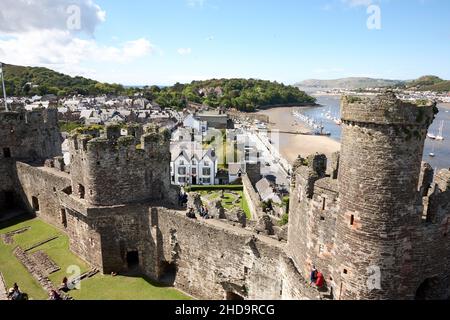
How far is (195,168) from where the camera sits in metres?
46.2

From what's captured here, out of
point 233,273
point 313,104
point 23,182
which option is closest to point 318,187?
point 233,273

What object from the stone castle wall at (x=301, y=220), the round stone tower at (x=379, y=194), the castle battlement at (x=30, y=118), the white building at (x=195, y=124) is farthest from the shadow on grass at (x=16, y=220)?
the white building at (x=195, y=124)

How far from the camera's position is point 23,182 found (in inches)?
1106

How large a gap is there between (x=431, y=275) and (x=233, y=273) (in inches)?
310

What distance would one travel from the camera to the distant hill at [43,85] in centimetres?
14138

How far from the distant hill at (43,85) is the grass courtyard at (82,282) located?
434 ft

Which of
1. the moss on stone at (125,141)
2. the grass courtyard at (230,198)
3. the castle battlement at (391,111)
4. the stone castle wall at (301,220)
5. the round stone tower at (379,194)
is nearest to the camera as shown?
the castle battlement at (391,111)

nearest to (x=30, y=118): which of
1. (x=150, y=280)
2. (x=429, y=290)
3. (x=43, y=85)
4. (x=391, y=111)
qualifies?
(x=150, y=280)

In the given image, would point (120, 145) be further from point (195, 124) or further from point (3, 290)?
point (195, 124)

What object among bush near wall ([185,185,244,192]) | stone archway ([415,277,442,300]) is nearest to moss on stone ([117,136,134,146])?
stone archway ([415,277,442,300])

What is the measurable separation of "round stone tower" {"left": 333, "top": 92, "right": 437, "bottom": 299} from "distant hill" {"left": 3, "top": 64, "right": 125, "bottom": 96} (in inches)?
5875

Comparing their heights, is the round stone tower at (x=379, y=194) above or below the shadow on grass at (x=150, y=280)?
above

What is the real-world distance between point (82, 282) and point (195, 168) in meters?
28.2

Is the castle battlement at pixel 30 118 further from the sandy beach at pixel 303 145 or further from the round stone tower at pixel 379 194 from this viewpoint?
the sandy beach at pixel 303 145
